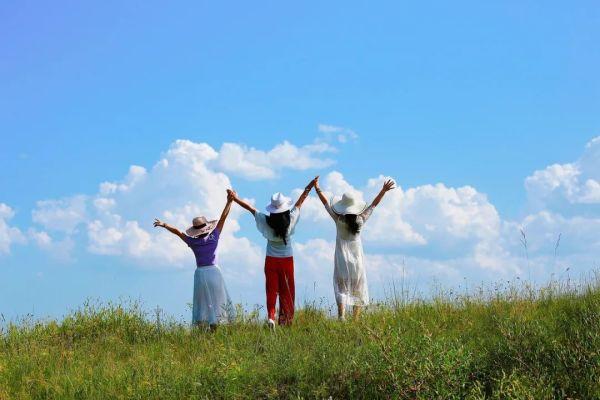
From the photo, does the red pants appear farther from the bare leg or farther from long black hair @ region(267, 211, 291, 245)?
the bare leg

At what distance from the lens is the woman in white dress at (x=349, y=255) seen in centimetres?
1278

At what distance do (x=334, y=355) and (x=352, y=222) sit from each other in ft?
13.1

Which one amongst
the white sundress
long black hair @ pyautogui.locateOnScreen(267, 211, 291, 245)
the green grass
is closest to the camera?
the green grass

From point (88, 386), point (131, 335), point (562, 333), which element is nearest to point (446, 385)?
point (562, 333)

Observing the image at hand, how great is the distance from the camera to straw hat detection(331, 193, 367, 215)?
1280cm

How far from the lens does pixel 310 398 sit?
27.3 feet

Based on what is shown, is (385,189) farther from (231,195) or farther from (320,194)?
(231,195)

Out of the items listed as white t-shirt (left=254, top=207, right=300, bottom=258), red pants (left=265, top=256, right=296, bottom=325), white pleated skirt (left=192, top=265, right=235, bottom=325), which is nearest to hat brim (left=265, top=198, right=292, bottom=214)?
white t-shirt (left=254, top=207, right=300, bottom=258)

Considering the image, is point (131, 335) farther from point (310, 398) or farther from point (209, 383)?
point (310, 398)

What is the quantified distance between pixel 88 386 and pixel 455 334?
18.1 feet

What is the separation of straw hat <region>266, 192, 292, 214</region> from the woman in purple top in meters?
0.77

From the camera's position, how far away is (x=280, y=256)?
1270cm

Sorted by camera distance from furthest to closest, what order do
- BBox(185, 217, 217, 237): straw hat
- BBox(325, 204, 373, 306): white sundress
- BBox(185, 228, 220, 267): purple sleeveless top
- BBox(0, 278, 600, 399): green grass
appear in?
BBox(185, 217, 217, 237): straw hat, BBox(185, 228, 220, 267): purple sleeveless top, BBox(325, 204, 373, 306): white sundress, BBox(0, 278, 600, 399): green grass

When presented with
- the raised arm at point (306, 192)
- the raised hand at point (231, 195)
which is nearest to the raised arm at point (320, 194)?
the raised arm at point (306, 192)
